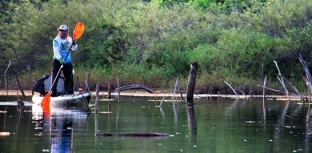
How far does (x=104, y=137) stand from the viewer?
17.3m

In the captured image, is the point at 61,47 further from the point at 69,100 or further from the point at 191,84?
the point at 191,84

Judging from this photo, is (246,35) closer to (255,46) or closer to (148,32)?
(255,46)

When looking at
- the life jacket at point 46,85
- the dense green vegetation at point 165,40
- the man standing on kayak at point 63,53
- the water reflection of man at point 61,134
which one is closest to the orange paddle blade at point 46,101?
the man standing on kayak at point 63,53

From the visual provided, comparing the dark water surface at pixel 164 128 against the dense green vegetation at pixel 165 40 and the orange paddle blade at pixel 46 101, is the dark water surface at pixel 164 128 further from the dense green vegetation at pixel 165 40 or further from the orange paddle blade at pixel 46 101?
the dense green vegetation at pixel 165 40

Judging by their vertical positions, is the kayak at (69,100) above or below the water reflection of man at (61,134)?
above

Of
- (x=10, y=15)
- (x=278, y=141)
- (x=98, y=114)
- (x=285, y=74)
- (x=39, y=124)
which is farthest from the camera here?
(x=10, y=15)

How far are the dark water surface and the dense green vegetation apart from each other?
11.5m

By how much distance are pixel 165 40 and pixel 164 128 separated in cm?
2337

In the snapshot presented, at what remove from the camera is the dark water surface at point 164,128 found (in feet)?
51.8

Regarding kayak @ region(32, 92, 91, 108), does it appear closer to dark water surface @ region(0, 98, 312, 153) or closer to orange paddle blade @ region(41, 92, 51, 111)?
orange paddle blade @ region(41, 92, 51, 111)

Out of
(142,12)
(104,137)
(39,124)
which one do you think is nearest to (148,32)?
(142,12)

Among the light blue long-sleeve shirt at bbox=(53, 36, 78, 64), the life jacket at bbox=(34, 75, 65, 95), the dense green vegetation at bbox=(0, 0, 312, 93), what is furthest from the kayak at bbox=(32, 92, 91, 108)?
the dense green vegetation at bbox=(0, 0, 312, 93)

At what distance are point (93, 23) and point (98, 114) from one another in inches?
829

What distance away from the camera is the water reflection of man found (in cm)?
1544
